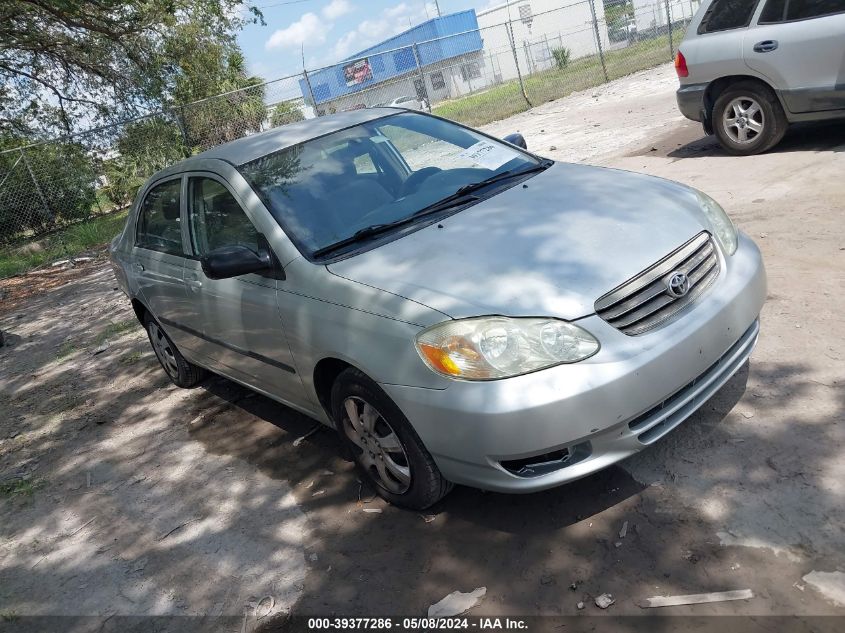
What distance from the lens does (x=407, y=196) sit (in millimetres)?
3932

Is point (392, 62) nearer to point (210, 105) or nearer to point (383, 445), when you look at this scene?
point (210, 105)

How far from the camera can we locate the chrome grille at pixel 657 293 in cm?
289

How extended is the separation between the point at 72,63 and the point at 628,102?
1248 centimetres

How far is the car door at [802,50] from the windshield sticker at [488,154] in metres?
4.08

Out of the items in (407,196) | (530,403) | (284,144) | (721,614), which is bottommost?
(721,614)

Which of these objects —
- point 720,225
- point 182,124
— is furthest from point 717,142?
point 182,124

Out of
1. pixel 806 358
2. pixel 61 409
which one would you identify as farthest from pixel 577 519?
pixel 61 409

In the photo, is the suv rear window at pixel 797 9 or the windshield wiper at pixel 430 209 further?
the suv rear window at pixel 797 9

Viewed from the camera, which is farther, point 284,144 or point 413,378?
point 284,144

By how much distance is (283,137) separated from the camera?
4402 millimetres

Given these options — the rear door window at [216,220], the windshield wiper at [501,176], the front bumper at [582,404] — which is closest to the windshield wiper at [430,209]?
the windshield wiper at [501,176]

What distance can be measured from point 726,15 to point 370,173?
534 cm

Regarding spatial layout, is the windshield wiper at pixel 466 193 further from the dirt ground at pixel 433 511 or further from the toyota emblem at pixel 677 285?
the dirt ground at pixel 433 511

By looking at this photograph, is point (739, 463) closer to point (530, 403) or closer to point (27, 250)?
point (530, 403)
